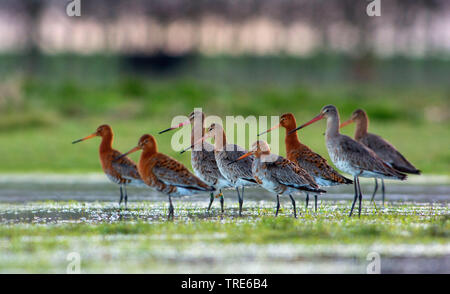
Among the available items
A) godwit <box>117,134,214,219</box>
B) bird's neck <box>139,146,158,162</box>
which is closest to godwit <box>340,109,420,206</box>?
godwit <box>117,134,214,219</box>

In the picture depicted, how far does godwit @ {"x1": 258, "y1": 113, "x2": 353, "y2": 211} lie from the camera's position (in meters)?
9.36

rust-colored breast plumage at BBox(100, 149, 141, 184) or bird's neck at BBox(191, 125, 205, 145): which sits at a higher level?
bird's neck at BBox(191, 125, 205, 145)

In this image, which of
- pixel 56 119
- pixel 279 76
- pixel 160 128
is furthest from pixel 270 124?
pixel 279 76

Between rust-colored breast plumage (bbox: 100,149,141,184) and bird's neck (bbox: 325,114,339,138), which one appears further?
rust-colored breast plumage (bbox: 100,149,141,184)

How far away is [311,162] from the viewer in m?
Answer: 9.52

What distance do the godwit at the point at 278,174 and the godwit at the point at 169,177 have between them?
73 centimetres

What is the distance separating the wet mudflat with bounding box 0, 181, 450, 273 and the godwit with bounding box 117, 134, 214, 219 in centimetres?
32

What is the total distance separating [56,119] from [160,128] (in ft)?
10.1

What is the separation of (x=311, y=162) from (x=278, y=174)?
0.96 m

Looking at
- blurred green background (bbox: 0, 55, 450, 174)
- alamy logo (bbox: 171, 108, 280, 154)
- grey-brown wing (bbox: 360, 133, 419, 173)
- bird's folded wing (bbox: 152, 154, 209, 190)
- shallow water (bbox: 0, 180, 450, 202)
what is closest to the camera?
bird's folded wing (bbox: 152, 154, 209, 190)

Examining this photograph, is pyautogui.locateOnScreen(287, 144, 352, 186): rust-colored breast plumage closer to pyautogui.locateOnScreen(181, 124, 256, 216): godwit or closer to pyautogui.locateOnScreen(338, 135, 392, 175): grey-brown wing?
pyautogui.locateOnScreen(338, 135, 392, 175): grey-brown wing

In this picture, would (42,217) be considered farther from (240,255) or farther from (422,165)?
(422,165)

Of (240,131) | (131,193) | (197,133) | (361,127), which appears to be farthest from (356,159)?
(240,131)

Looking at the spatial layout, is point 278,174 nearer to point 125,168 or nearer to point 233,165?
point 233,165
